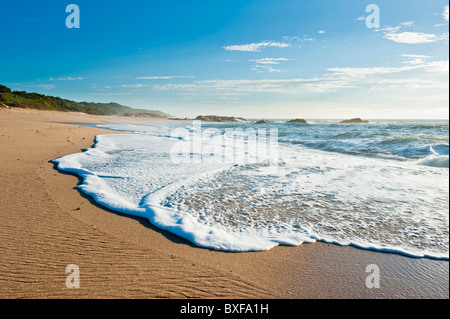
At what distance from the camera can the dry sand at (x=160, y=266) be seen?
2.39 m

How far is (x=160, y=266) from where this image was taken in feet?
8.87

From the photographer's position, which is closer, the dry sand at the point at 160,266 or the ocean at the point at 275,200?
the dry sand at the point at 160,266

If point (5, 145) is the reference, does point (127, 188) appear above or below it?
below

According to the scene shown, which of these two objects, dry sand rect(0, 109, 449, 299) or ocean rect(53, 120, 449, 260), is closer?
dry sand rect(0, 109, 449, 299)

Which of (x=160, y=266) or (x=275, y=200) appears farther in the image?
(x=275, y=200)

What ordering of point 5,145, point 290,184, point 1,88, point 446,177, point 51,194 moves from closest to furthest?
point 51,194, point 290,184, point 446,177, point 5,145, point 1,88

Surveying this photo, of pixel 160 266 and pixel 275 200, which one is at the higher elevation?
pixel 275 200

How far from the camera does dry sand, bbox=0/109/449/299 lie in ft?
7.84
